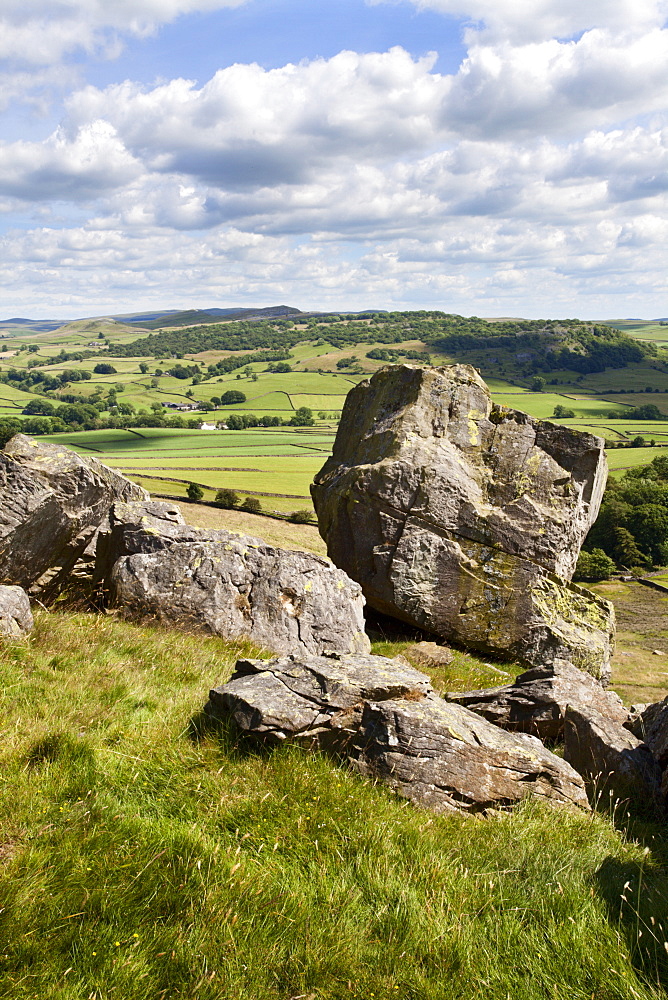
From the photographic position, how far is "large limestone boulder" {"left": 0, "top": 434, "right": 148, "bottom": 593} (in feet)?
45.2

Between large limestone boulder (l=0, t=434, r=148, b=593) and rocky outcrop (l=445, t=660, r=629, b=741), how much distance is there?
31.6 ft

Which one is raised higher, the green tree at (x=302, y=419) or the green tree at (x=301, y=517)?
the green tree at (x=302, y=419)

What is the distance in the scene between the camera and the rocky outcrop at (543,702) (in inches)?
451

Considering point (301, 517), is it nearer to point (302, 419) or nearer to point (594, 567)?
point (594, 567)

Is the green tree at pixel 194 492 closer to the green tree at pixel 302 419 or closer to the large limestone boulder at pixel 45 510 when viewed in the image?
the large limestone boulder at pixel 45 510

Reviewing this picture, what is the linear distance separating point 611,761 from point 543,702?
2.17 metres

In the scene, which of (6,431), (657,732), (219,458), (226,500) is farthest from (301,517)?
(657,732)

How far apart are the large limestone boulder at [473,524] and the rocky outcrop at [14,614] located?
1248cm

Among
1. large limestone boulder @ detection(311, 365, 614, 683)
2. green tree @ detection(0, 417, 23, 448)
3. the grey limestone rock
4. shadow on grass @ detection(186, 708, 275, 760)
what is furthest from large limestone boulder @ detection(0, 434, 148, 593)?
the grey limestone rock

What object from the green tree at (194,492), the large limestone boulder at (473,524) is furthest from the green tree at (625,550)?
the large limestone boulder at (473,524)

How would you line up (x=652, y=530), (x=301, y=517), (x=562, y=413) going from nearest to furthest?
1. (x=301, y=517)
2. (x=652, y=530)
3. (x=562, y=413)

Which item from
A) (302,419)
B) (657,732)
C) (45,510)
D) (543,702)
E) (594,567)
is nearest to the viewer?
(657,732)

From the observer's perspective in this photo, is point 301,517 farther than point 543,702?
Yes

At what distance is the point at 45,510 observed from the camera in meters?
14.3
